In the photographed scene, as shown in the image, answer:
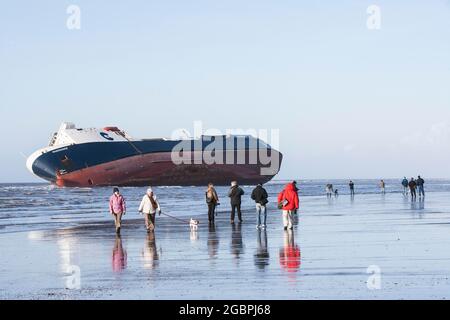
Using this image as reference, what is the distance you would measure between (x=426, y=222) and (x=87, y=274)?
13.1 metres

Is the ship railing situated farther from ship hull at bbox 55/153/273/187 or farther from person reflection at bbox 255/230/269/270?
person reflection at bbox 255/230/269/270

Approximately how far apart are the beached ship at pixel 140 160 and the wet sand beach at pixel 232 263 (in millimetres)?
73578

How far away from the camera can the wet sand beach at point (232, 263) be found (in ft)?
33.2

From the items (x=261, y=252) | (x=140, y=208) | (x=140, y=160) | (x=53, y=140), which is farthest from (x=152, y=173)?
(x=261, y=252)

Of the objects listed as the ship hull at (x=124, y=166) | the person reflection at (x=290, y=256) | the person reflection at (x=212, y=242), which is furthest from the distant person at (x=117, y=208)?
the ship hull at (x=124, y=166)

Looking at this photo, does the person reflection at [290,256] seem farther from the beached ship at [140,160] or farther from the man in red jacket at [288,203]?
the beached ship at [140,160]

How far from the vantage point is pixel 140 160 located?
95938 millimetres

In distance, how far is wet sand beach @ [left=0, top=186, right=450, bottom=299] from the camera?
10.1 metres

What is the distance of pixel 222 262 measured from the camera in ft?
44.3

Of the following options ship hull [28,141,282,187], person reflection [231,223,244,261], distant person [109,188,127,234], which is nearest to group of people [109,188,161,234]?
distant person [109,188,127,234]

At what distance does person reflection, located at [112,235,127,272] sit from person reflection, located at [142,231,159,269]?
36 centimetres

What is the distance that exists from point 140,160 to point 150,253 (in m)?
80.9
